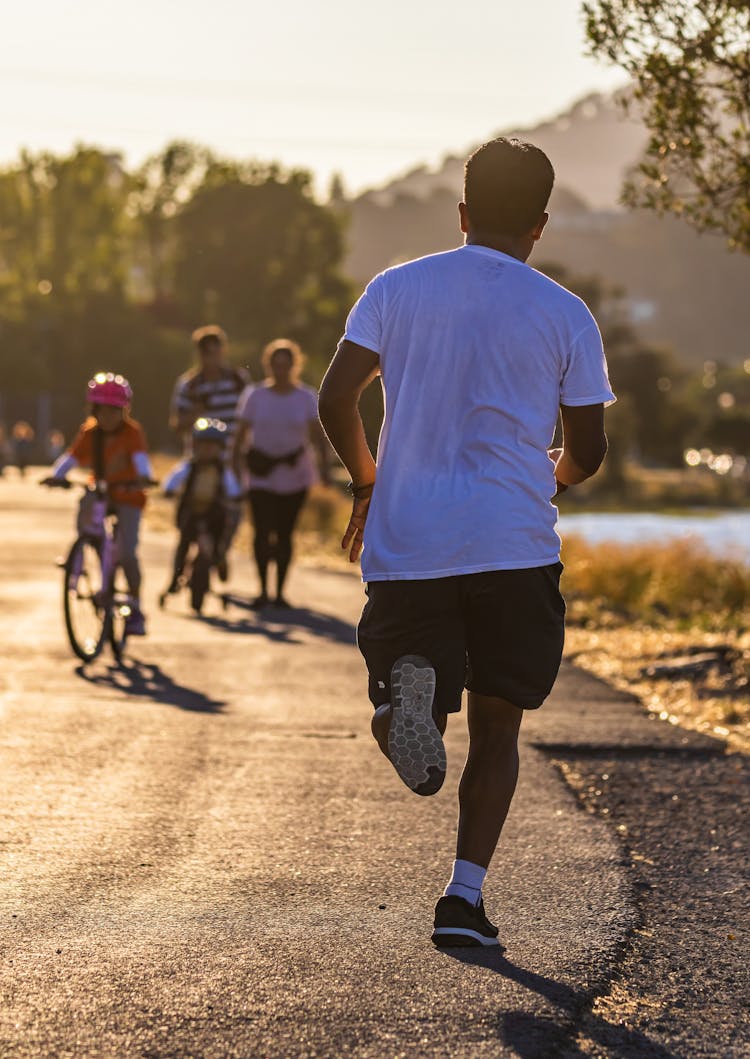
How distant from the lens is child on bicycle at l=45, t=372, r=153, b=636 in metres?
10.5

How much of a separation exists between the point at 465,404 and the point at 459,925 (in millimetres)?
1330

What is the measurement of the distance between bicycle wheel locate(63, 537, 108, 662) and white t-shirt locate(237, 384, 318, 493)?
357 cm

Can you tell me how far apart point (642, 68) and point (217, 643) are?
Result: 4.58m

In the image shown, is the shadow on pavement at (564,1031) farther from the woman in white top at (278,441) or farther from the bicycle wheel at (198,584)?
the woman in white top at (278,441)

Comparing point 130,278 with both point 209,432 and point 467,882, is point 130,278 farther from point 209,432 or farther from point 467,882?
point 467,882

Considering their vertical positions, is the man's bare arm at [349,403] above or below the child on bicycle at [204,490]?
above

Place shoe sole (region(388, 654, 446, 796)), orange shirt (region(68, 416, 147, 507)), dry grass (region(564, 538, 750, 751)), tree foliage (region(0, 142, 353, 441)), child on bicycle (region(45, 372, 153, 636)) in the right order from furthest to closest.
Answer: tree foliage (region(0, 142, 353, 441))
orange shirt (region(68, 416, 147, 507))
child on bicycle (region(45, 372, 153, 636))
dry grass (region(564, 538, 750, 751))
shoe sole (region(388, 654, 446, 796))

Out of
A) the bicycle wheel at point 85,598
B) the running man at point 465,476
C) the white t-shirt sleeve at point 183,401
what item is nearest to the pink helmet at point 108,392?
the bicycle wheel at point 85,598

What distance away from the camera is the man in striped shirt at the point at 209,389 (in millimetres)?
14680

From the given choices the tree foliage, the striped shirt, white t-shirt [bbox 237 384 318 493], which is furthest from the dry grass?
the tree foliage

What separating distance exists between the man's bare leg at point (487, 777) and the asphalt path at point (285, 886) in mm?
277

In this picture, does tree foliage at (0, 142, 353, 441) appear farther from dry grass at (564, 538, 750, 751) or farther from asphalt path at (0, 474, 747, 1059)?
asphalt path at (0, 474, 747, 1059)

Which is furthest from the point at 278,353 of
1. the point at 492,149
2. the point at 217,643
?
the point at 492,149

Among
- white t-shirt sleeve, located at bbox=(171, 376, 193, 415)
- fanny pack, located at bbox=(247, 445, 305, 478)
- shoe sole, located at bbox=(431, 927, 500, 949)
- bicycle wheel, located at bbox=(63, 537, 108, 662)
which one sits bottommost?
bicycle wheel, located at bbox=(63, 537, 108, 662)
